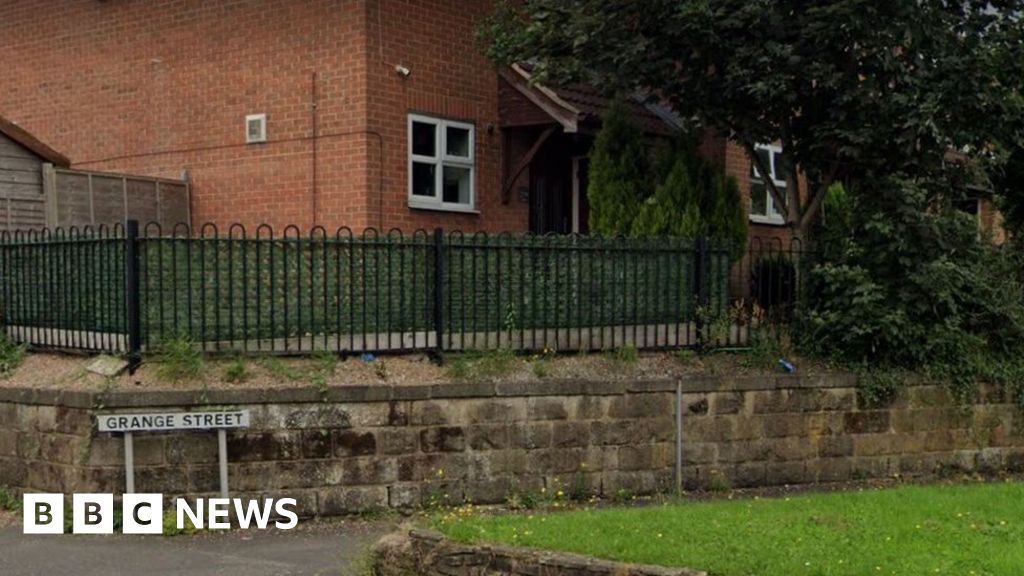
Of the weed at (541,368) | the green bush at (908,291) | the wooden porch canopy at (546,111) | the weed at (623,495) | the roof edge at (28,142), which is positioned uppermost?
the wooden porch canopy at (546,111)

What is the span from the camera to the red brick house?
1349 centimetres

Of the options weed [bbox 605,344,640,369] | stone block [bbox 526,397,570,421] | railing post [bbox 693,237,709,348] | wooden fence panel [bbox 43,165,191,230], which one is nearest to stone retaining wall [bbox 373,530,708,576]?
stone block [bbox 526,397,570,421]

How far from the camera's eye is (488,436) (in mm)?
9445

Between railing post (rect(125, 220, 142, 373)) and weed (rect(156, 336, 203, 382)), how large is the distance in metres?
0.21

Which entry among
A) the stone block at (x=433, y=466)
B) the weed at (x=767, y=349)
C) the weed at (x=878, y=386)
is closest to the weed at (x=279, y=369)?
the stone block at (x=433, y=466)

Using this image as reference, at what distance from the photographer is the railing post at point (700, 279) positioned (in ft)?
35.1

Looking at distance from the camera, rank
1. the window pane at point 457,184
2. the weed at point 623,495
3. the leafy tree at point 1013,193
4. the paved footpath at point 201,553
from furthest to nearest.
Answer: the window pane at point 457,184
the leafy tree at point 1013,193
the weed at point 623,495
the paved footpath at point 201,553

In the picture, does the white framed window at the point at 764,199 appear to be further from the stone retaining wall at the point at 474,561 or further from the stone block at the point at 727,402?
the stone retaining wall at the point at 474,561

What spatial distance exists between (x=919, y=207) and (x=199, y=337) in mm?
6520

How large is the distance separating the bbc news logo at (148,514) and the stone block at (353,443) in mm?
546

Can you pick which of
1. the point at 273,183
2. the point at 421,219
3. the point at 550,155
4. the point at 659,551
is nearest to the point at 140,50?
the point at 273,183

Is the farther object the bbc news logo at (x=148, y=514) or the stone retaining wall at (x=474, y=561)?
the bbc news logo at (x=148, y=514)

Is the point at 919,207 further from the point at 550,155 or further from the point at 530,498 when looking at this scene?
the point at 550,155

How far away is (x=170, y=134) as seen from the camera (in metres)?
15.0
